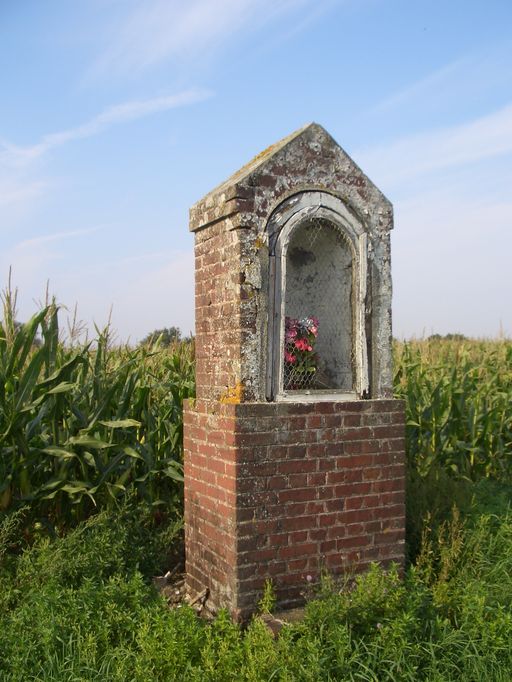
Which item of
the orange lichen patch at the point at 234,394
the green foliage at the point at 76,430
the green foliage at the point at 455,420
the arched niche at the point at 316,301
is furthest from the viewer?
the green foliage at the point at 455,420

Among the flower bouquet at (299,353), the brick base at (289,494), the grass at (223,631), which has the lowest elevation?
the grass at (223,631)

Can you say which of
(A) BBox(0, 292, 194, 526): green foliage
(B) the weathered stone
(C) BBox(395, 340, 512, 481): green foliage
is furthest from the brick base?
(C) BBox(395, 340, 512, 481): green foliage

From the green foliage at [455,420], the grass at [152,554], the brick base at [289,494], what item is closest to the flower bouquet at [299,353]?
the brick base at [289,494]

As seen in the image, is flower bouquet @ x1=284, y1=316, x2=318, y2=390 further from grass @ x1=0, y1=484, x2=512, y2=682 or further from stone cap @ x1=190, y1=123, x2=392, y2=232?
grass @ x1=0, y1=484, x2=512, y2=682

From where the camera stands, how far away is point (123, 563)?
15.2ft

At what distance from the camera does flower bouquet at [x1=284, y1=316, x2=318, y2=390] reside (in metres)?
4.72

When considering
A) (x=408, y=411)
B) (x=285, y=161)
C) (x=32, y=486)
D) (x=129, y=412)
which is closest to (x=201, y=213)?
(x=285, y=161)

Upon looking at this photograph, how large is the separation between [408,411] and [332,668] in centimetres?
398

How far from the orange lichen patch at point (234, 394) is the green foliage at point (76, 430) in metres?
0.91

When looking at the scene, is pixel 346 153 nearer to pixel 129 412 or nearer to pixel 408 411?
pixel 129 412

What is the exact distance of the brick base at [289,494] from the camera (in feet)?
14.0

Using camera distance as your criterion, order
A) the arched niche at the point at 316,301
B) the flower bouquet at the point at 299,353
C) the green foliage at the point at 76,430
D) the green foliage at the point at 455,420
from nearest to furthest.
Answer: the arched niche at the point at 316,301 < the flower bouquet at the point at 299,353 < the green foliage at the point at 76,430 < the green foliage at the point at 455,420

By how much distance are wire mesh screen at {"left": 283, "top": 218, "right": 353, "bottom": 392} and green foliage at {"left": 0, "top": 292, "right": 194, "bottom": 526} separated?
50.9 inches

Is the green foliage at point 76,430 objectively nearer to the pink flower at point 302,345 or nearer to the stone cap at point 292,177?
the pink flower at point 302,345
